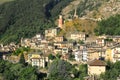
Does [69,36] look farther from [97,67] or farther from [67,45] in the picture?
[97,67]

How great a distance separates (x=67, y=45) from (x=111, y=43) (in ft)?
18.2

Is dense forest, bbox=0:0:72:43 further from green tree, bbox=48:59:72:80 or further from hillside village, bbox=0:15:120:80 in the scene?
green tree, bbox=48:59:72:80

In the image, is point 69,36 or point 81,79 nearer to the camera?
point 81,79

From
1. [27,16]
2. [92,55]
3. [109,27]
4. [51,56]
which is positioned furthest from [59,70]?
[27,16]

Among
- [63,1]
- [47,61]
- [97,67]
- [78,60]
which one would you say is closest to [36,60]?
[47,61]

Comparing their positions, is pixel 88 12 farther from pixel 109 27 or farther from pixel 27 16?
pixel 109 27

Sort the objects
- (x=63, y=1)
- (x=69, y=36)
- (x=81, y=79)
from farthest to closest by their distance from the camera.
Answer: (x=63, y=1), (x=69, y=36), (x=81, y=79)

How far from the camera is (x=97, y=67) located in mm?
47219

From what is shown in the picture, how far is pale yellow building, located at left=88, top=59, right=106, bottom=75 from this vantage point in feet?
154

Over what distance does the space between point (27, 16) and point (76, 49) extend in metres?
42.8

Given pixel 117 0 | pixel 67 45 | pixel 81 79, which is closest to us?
pixel 81 79

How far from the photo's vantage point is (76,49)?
5391cm

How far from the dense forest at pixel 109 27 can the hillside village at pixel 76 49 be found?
2106 mm

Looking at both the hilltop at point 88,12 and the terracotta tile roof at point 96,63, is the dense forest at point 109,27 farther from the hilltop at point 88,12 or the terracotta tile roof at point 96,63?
the terracotta tile roof at point 96,63
